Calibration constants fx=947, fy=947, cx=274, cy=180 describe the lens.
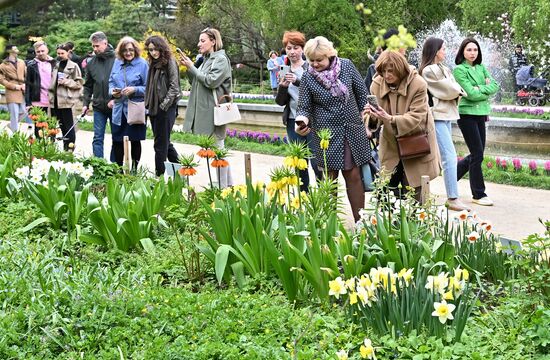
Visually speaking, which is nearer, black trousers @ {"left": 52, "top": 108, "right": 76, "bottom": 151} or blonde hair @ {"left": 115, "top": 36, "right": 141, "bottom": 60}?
blonde hair @ {"left": 115, "top": 36, "right": 141, "bottom": 60}

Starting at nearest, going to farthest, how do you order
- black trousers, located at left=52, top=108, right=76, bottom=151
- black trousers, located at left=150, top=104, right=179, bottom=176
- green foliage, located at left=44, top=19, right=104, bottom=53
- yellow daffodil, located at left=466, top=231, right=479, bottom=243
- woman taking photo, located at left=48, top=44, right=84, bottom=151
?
1. yellow daffodil, located at left=466, top=231, right=479, bottom=243
2. black trousers, located at left=150, top=104, right=179, bottom=176
3. woman taking photo, located at left=48, top=44, right=84, bottom=151
4. black trousers, located at left=52, top=108, right=76, bottom=151
5. green foliage, located at left=44, top=19, right=104, bottom=53

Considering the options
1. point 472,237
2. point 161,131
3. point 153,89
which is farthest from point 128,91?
point 472,237

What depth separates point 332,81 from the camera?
7.14m

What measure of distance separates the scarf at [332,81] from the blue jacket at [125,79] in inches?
135

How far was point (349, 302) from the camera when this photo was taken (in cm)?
445

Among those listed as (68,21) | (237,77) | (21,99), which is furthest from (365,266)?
(68,21)

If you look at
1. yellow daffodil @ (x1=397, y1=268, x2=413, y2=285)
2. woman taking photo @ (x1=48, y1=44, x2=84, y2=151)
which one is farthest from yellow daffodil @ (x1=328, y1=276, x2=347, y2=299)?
woman taking photo @ (x1=48, y1=44, x2=84, y2=151)

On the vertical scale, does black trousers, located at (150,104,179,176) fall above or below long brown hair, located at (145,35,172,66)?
below

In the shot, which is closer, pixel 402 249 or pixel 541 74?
pixel 402 249

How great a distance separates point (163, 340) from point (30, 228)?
2726 mm

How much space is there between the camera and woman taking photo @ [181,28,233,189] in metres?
9.11

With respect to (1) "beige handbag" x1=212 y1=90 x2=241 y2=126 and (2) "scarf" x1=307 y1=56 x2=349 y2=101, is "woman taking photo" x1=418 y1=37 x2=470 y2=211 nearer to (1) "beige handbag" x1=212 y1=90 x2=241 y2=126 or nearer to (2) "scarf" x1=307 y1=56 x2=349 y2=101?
(2) "scarf" x1=307 y1=56 x2=349 y2=101

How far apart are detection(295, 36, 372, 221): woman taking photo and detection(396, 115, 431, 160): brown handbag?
33cm

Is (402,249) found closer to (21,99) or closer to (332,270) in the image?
(332,270)
